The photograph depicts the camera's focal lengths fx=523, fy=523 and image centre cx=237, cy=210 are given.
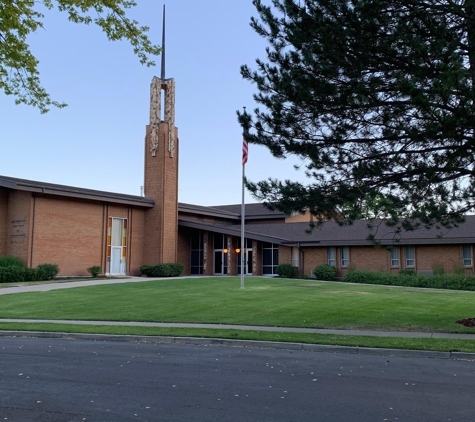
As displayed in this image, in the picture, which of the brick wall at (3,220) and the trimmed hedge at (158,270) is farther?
the trimmed hedge at (158,270)

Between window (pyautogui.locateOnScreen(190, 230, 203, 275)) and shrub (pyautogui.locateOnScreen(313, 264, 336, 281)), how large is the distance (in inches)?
431

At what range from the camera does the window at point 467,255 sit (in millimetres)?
33312

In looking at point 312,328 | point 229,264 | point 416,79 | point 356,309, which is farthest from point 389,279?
point 416,79

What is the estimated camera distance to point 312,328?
13.7 m

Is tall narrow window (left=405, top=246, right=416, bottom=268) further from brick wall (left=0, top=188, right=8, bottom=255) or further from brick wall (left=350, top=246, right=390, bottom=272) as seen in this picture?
brick wall (left=0, top=188, right=8, bottom=255)

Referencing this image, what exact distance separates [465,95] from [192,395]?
8.34 meters

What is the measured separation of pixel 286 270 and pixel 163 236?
939 cm

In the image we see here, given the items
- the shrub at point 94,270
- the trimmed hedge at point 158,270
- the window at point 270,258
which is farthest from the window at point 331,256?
the shrub at point 94,270

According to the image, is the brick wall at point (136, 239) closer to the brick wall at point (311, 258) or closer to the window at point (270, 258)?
the window at point (270, 258)

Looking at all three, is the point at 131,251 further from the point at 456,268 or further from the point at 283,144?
the point at 283,144

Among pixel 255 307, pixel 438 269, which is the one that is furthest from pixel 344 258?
pixel 255 307

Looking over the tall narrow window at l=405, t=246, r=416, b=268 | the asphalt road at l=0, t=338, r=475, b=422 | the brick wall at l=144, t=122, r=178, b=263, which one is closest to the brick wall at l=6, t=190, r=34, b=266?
the brick wall at l=144, t=122, r=178, b=263

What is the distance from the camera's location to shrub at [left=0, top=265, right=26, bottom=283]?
28828mm

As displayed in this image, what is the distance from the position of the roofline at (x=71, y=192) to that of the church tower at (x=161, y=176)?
1116 millimetres
